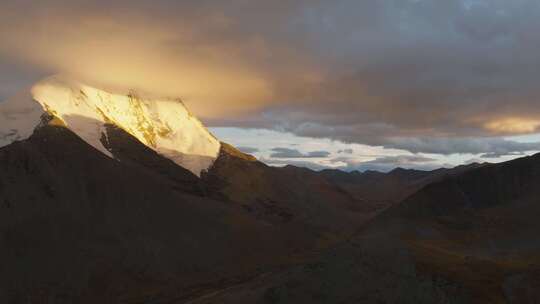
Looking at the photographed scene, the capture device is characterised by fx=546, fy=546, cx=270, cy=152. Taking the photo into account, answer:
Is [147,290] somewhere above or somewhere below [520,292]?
below

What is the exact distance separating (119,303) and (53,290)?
836 inches

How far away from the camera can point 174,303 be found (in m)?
156

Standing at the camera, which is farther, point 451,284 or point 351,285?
point 451,284

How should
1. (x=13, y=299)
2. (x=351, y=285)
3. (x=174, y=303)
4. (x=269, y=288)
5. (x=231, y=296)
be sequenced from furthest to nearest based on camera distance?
(x=13, y=299) → (x=174, y=303) → (x=231, y=296) → (x=269, y=288) → (x=351, y=285)

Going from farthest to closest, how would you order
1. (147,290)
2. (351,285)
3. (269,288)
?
(147,290) → (269,288) → (351,285)

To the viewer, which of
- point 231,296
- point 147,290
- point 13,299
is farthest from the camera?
point 147,290

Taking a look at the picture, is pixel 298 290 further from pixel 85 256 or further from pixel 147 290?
pixel 85 256

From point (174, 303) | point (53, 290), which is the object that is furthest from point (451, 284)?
point (53, 290)

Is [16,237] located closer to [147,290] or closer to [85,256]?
[85,256]

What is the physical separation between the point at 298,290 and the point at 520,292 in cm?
4593

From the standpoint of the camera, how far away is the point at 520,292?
108375mm

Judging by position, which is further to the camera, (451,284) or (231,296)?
(231,296)

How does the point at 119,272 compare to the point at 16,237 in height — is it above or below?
below

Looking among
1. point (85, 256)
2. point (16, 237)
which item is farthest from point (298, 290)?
point (16, 237)
